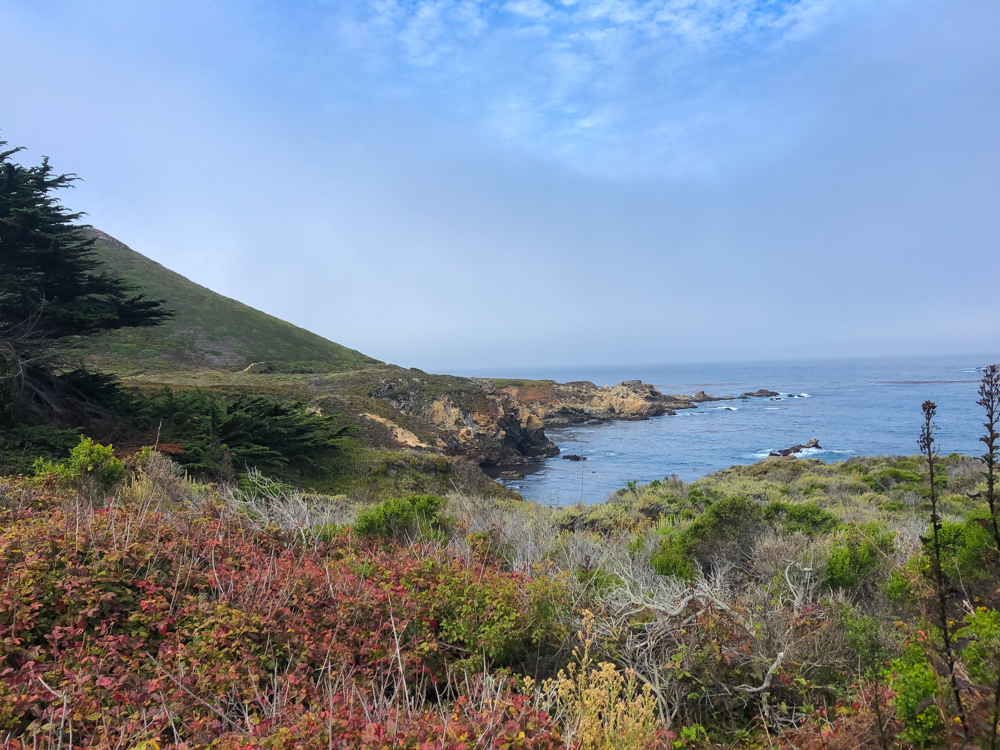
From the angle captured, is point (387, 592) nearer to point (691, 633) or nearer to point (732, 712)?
point (691, 633)

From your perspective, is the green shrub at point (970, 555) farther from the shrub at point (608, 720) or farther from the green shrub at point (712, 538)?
the shrub at point (608, 720)

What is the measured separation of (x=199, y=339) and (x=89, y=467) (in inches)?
2074

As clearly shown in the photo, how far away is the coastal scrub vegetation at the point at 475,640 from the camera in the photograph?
234 cm

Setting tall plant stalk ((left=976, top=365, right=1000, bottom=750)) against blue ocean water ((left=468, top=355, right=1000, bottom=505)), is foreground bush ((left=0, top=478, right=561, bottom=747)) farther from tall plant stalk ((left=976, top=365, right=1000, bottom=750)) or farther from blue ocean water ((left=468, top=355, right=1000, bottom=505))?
blue ocean water ((left=468, top=355, right=1000, bottom=505))

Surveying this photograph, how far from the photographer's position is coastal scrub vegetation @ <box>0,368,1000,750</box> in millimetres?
2338

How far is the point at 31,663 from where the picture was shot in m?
2.93

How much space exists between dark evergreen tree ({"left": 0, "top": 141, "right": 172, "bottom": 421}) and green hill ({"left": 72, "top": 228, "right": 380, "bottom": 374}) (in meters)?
28.6

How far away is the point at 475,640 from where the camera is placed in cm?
376

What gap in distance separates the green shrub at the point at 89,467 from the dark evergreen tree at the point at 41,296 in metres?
4.80

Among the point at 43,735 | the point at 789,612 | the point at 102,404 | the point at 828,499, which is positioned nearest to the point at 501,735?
the point at 43,735

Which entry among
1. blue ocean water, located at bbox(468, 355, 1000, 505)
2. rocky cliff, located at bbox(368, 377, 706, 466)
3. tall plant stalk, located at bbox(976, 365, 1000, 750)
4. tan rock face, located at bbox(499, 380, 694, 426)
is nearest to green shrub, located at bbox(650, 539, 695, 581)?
tall plant stalk, located at bbox(976, 365, 1000, 750)

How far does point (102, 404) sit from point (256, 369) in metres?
34.6

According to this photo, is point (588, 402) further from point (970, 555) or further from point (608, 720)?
point (608, 720)

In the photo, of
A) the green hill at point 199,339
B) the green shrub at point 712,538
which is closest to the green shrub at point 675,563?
the green shrub at point 712,538
